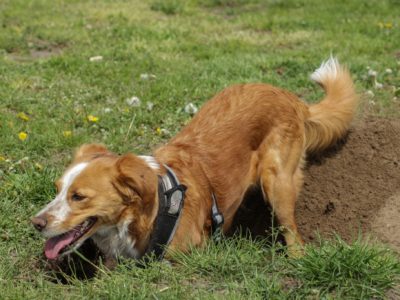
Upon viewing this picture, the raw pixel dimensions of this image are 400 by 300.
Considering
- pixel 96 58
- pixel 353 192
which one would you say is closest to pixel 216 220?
pixel 353 192

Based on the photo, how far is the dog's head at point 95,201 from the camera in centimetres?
333

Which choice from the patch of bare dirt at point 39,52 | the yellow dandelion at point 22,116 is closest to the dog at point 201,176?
the yellow dandelion at point 22,116

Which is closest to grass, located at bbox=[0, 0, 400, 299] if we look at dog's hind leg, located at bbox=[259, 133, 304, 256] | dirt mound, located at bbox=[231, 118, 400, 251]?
dog's hind leg, located at bbox=[259, 133, 304, 256]

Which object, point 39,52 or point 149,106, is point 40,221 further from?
point 39,52

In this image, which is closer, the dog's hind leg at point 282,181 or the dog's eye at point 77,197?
the dog's eye at point 77,197

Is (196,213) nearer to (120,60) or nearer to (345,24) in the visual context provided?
(120,60)

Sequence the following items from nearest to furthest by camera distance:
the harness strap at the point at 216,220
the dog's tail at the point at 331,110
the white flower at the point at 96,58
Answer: the harness strap at the point at 216,220 → the dog's tail at the point at 331,110 → the white flower at the point at 96,58

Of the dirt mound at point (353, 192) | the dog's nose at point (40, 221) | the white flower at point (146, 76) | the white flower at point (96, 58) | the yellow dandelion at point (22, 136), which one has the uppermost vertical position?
the dog's nose at point (40, 221)

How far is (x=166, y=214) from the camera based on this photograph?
3.54 metres

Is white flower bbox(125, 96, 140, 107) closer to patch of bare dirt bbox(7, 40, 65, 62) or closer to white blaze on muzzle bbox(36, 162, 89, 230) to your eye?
patch of bare dirt bbox(7, 40, 65, 62)

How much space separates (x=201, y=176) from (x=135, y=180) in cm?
70

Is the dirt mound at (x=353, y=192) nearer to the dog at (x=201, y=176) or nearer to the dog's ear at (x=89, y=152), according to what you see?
the dog at (x=201, y=176)

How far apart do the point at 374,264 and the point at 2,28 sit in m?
7.49

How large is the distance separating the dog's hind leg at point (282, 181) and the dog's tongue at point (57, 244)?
157cm
